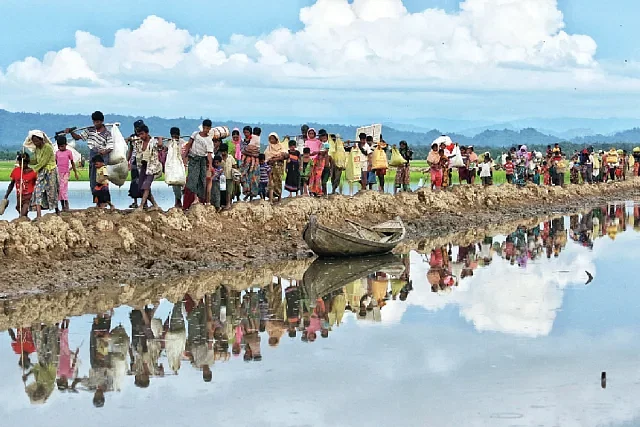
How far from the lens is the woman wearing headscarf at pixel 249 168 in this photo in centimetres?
1963

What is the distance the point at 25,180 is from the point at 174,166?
2.46 metres

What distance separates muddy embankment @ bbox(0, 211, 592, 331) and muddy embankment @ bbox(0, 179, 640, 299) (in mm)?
160

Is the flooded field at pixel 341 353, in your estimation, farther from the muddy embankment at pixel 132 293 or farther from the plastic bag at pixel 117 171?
the plastic bag at pixel 117 171

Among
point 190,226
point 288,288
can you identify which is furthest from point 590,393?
point 190,226

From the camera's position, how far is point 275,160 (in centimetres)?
2038

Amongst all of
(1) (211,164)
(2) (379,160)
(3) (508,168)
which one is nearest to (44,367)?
(1) (211,164)

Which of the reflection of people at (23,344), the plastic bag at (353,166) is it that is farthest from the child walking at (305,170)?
the reflection of people at (23,344)

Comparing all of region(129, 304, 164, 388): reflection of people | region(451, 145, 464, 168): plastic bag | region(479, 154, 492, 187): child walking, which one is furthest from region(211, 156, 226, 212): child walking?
region(479, 154, 492, 187): child walking

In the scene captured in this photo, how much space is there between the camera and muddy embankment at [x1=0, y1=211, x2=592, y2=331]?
13.2m

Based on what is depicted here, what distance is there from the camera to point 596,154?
137ft

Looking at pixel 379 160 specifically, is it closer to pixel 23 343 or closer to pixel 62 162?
pixel 62 162

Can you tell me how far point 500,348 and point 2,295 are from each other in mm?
6343

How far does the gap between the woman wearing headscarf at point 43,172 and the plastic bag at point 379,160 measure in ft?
30.5

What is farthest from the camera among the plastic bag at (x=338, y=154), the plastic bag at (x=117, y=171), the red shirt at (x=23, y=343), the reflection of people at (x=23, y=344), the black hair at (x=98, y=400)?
the plastic bag at (x=338, y=154)
